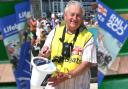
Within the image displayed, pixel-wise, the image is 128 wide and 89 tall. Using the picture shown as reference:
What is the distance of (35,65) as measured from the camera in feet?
11.1

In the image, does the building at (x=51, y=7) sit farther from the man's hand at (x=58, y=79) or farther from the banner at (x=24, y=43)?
the man's hand at (x=58, y=79)

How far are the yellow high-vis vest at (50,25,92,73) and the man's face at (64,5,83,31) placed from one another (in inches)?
3.6

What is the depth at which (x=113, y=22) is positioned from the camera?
14.9ft

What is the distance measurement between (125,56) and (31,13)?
4.73 ft

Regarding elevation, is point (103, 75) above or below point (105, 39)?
below

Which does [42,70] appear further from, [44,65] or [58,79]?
[58,79]

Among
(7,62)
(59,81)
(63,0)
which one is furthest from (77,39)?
(7,62)

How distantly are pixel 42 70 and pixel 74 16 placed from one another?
21.3 inches

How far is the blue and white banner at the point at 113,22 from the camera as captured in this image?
4.52 metres

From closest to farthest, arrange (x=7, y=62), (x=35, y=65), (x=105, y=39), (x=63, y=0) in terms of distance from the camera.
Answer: (x=35, y=65)
(x=63, y=0)
(x=105, y=39)
(x=7, y=62)

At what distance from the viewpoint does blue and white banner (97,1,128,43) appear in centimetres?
452

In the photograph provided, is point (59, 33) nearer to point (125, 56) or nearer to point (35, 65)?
point (35, 65)

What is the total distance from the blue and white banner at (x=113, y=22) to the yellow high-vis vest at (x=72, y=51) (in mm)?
1076

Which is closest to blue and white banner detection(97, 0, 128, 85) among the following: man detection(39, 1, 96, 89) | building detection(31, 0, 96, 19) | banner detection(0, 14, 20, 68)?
building detection(31, 0, 96, 19)
